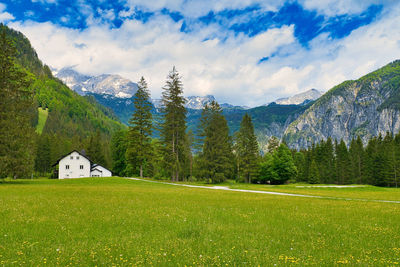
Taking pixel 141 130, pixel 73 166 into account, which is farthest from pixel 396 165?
pixel 73 166

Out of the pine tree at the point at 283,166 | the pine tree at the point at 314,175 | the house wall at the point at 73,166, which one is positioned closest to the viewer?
the pine tree at the point at 283,166

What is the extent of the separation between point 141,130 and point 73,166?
33308 millimetres

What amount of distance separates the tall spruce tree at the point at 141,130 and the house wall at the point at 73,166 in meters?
26.1

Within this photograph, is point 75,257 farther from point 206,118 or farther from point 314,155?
point 314,155

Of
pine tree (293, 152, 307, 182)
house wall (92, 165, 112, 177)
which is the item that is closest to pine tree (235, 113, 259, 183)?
pine tree (293, 152, 307, 182)

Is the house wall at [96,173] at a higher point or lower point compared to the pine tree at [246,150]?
lower

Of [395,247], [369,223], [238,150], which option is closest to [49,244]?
[395,247]

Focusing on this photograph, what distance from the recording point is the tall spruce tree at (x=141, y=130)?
187 ft

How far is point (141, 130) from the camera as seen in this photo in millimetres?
58406

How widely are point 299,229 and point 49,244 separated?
9469 millimetres

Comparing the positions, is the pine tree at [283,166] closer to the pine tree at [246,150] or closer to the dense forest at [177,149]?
the dense forest at [177,149]

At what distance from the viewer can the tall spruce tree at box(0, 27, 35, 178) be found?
3297cm

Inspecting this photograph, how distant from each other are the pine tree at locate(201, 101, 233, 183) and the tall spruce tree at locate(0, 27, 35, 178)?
33053 millimetres

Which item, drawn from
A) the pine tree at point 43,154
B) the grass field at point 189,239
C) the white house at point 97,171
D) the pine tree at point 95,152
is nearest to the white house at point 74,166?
the white house at point 97,171
